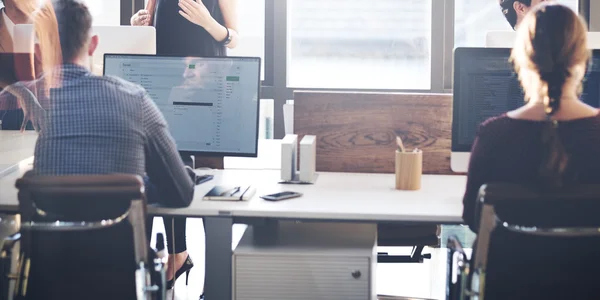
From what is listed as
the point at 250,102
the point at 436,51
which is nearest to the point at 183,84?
the point at 250,102

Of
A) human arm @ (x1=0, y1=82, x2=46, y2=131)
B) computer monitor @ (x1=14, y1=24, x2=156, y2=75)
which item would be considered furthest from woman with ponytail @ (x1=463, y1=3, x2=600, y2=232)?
human arm @ (x1=0, y1=82, x2=46, y2=131)

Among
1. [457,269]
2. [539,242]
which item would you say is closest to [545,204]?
[539,242]

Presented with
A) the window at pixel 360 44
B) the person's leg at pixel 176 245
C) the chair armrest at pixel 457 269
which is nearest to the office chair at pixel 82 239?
the chair armrest at pixel 457 269

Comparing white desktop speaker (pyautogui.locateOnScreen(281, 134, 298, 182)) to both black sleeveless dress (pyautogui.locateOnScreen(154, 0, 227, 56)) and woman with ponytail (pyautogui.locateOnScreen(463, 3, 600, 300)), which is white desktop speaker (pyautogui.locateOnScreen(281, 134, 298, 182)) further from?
black sleeveless dress (pyautogui.locateOnScreen(154, 0, 227, 56))

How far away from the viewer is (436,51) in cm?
539

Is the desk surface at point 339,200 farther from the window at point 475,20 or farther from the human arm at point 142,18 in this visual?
the window at point 475,20

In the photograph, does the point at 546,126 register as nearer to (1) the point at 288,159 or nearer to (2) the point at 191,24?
(1) the point at 288,159

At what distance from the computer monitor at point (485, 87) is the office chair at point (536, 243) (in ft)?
2.48

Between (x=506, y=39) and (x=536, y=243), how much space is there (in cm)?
116

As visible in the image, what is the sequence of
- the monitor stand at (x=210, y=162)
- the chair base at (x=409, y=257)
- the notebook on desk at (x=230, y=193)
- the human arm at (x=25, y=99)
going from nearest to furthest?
the notebook on desk at (x=230, y=193) → the monitor stand at (x=210, y=162) → the chair base at (x=409, y=257) → the human arm at (x=25, y=99)

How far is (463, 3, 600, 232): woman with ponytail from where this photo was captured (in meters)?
1.84

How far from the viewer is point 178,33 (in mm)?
3707

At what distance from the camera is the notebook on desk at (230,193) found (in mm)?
2279

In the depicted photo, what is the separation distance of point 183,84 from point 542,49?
1.25 meters
